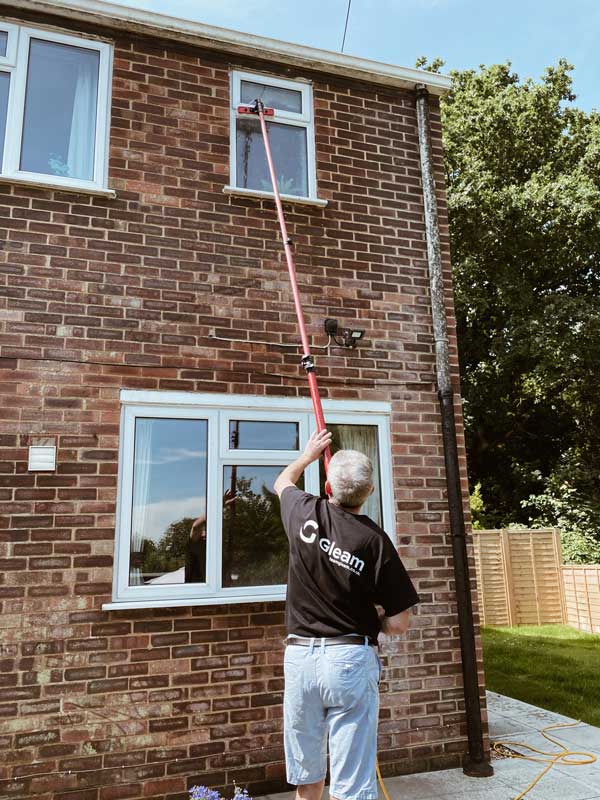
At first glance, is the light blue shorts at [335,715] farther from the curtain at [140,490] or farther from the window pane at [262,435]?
the window pane at [262,435]

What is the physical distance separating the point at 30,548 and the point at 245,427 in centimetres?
170

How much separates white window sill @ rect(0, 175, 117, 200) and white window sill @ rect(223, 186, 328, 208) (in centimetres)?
94

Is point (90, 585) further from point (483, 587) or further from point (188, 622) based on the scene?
point (483, 587)

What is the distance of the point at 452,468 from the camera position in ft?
17.0

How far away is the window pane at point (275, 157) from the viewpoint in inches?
215

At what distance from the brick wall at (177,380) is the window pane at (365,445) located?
18 centimetres

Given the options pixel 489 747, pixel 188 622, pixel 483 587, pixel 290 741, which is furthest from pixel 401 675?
pixel 483 587

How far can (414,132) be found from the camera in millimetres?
5945

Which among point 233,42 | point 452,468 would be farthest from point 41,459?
point 233,42

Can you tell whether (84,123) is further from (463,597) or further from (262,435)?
(463,597)

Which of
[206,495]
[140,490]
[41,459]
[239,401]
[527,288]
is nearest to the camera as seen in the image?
[41,459]

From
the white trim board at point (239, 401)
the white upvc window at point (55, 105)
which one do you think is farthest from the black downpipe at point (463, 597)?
the white upvc window at point (55, 105)

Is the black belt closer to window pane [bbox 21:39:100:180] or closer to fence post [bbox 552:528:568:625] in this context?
window pane [bbox 21:39:100:180]

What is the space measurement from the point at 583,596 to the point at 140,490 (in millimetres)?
11036
